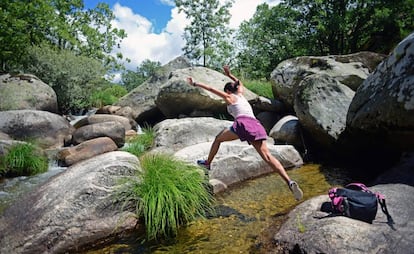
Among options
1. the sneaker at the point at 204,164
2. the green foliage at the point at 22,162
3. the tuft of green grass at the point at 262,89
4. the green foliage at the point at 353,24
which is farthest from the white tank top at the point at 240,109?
the green foliage at the point at 353,24

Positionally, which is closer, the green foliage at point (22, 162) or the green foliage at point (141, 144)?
the green foliage at point (22, 162)

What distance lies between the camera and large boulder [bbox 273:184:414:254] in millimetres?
3230

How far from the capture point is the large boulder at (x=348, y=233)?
3.23 m

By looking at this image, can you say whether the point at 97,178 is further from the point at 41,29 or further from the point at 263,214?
the point at 41,29

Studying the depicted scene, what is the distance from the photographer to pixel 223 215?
16.7 ft

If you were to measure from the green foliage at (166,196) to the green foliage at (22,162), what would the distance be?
16.3 feet

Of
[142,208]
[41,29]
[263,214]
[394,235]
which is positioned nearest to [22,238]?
[142,208]

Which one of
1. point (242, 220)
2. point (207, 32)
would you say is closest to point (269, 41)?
point (207, 32)

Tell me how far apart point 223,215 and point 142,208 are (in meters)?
1.34

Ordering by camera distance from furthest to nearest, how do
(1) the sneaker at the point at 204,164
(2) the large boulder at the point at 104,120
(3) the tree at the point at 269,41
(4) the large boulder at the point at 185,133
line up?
(3) the tree at the point at 269,41 < (2) the large boulder at the point at 104,120 < (4) the large boulder at the point at 185,133 < (1) the sneaker at the point at 204,164

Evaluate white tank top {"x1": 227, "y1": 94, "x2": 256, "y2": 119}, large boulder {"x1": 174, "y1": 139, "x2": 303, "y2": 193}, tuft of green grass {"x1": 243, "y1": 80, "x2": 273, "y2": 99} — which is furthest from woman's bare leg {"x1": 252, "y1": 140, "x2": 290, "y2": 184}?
tuft of green grass {"x1": 243, "y1": 80, "x2": 273, "y2": 99}

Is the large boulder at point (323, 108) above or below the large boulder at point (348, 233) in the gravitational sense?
above

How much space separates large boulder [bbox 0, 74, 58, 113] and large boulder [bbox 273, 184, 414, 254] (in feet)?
45.5

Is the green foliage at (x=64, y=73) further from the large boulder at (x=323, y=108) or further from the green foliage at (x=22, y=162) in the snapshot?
the large boulder at (x=323, y=108)
